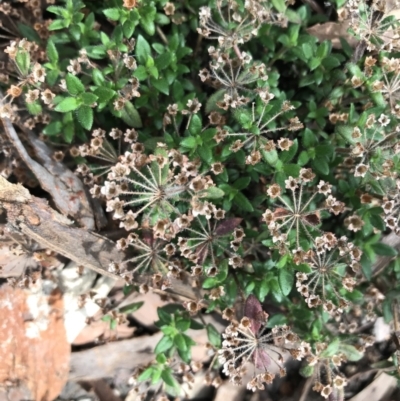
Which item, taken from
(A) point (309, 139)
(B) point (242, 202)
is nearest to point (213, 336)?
(B) point (242, 202)

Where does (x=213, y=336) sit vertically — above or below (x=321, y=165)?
below

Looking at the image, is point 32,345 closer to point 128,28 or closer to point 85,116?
point 85,116

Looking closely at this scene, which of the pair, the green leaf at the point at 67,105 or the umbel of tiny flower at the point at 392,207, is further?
the green leaf at the point at 67,105

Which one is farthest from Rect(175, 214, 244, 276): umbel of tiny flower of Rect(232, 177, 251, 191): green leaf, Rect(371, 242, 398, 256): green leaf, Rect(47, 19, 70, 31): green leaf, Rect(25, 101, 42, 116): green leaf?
Rect(47, 19, 70, 31): green leaf

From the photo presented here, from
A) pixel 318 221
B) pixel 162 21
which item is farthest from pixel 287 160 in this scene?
pixel 162 21

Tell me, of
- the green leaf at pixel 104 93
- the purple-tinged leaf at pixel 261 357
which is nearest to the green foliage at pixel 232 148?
the green leaf at pixel 104 93

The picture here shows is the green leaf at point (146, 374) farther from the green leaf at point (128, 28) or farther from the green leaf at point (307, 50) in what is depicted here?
the green leaf at point (307, 50)

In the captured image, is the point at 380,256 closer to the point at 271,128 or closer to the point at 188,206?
the point at 271,128
